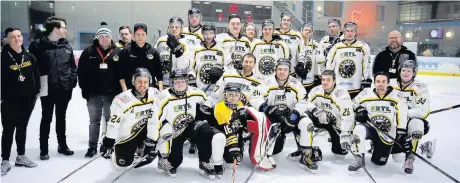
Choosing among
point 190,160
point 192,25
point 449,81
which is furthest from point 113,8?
point 449,81

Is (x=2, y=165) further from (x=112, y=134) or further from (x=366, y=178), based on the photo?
(x=366, y=178)

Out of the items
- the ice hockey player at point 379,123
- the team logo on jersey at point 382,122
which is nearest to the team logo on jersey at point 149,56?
the ice hockey player at point 379,123

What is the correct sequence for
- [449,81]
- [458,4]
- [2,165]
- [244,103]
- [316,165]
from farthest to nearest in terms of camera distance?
[458,4] < [449,81] < [244,103] < [316,165] < [2,165]

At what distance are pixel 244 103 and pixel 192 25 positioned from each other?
122cm

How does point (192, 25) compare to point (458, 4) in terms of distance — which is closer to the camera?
point (192, 25)

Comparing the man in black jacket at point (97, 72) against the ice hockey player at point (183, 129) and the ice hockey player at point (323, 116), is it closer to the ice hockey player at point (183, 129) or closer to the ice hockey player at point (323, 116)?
the ice hockey player at point (183, 129)

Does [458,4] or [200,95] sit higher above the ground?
[458,4]

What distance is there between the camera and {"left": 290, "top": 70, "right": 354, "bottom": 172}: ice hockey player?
3277 millimetres

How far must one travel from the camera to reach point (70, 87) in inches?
133

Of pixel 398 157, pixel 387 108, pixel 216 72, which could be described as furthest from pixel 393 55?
pixel 216 72

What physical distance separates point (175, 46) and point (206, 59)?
1.15 ft

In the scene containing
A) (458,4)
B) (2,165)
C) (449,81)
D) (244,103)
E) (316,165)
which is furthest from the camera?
(458,4)

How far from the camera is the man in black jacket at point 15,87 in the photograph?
2.95 meters

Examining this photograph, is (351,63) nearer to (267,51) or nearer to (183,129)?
(267,51)
